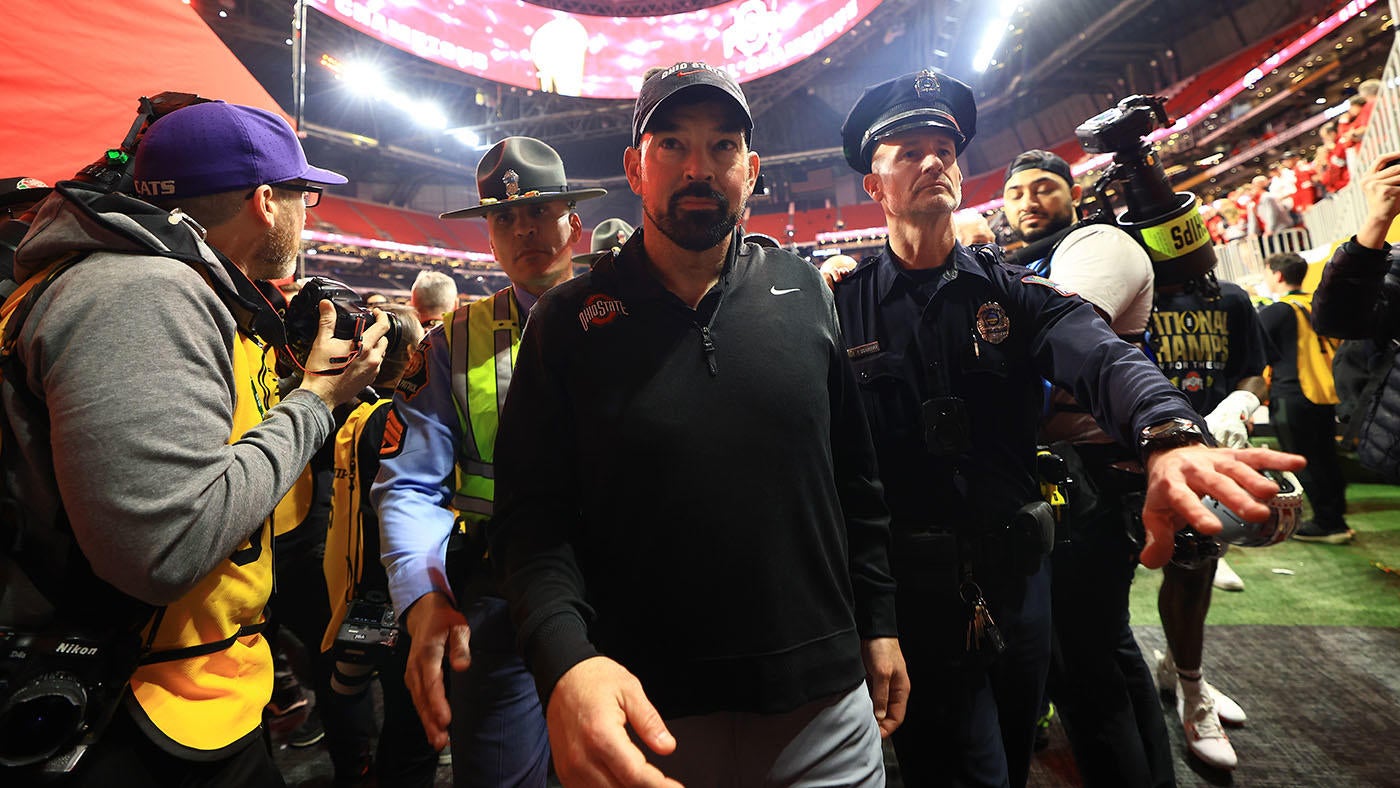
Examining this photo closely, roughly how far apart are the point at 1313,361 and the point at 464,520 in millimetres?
7299

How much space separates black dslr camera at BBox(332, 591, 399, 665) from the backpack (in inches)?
293

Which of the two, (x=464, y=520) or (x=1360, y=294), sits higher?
(x=1360, y=294)

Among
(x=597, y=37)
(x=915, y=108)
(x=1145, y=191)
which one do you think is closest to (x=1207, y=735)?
(x=1145, y=191)

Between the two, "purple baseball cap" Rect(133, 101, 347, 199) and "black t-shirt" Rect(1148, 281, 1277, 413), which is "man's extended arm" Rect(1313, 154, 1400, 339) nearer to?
"black t-shirt" Rect(1148, 281, 1277, 413)

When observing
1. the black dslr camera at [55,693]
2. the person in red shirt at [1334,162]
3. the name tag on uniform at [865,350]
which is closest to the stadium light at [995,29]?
the person in red shirt at [1334,162]

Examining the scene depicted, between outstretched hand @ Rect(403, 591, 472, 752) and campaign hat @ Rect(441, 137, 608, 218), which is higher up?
campaign hat @ Rect(441, 137, 608, 218)

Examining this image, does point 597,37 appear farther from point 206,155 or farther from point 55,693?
point 55,693

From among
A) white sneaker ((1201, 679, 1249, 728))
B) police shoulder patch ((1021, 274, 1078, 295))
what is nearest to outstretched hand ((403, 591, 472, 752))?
police shoulder patch ((1021, 274, 1078, 295))

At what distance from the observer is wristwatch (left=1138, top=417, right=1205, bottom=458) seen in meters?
1.10

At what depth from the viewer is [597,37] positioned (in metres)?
12.2

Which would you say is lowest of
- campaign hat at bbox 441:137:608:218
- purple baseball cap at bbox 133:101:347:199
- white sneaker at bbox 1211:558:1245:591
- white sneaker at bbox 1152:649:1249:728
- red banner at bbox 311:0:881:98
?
white sneaker at bbox 1152:649:1249:728

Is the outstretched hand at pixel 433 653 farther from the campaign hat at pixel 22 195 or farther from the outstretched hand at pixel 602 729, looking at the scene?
the campaign hat at pixel 22 195

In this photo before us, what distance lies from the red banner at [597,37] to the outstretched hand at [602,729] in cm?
1177

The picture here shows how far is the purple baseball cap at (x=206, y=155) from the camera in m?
1.56
